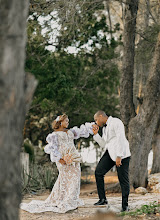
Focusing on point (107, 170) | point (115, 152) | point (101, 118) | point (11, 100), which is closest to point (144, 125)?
point (107, 170)

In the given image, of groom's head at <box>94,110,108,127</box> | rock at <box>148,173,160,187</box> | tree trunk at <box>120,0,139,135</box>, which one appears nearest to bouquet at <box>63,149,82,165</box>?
groom's head at <box>94,110,108,127</box>

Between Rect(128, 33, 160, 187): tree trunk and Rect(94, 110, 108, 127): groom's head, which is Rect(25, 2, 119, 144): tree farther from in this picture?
Rect(94, 110, 108, 127): groom's head

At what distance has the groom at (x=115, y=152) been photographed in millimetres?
7266

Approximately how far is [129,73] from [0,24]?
9.58 metres

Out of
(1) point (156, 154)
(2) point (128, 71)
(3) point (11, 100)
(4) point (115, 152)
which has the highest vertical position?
(2) point (128, 71)

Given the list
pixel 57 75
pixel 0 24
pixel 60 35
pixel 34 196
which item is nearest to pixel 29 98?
pixel 0 24

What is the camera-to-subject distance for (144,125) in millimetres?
11945

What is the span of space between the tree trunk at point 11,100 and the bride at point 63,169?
432 centimetres

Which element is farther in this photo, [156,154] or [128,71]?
[156,154]

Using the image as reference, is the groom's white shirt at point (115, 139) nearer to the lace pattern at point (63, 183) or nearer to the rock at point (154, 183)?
the lace pattern at point (63, 183)

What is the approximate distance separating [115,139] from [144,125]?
4.58 meters

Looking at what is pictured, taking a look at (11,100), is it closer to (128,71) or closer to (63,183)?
(63,183)

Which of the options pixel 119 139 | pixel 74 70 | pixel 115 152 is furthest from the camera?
pixel 74 70

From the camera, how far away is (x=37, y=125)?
68.1 feet
